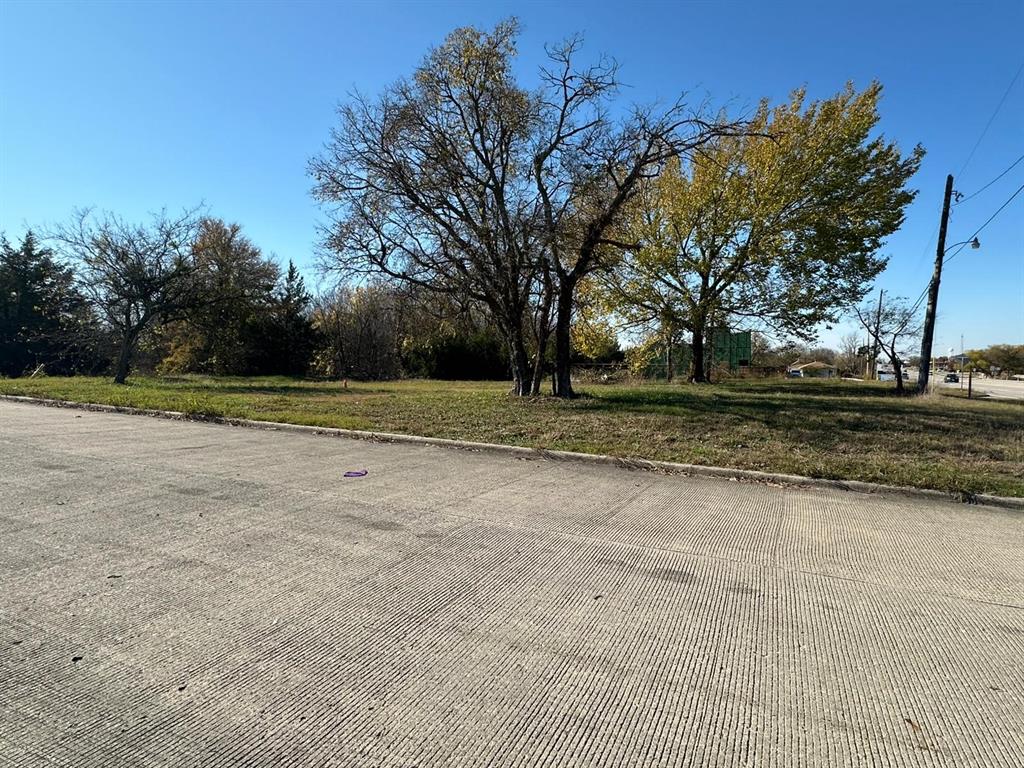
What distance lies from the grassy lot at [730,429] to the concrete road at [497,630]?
5.94ft

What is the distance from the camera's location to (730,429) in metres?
10.2

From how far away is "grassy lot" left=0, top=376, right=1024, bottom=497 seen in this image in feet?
25.6

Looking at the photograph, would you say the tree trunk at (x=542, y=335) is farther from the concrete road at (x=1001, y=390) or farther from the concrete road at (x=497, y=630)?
the concrete road at (x=1001, y=390)

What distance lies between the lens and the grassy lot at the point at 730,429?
25.6 ft

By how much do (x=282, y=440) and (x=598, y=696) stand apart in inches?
338

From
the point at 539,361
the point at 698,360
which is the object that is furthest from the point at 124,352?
the point at 698,360

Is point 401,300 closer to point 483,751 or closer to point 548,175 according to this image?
point 548,175

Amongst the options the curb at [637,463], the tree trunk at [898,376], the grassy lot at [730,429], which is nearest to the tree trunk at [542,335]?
the grassy lot at [730,429]

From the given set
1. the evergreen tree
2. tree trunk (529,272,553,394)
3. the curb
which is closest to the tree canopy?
tree trunk (529,272,553,394)

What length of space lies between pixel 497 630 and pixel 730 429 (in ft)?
26.5

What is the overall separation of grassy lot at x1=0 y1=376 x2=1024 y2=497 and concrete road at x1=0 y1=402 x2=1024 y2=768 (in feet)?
5.94


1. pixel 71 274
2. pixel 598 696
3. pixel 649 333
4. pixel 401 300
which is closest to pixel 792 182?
pixel 649 333

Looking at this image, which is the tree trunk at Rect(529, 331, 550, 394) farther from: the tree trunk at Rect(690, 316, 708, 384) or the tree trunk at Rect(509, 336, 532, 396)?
the tree trunk at Rect(690, 316, 708, 384)

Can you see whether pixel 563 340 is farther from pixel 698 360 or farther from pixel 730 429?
pixel 698 360
